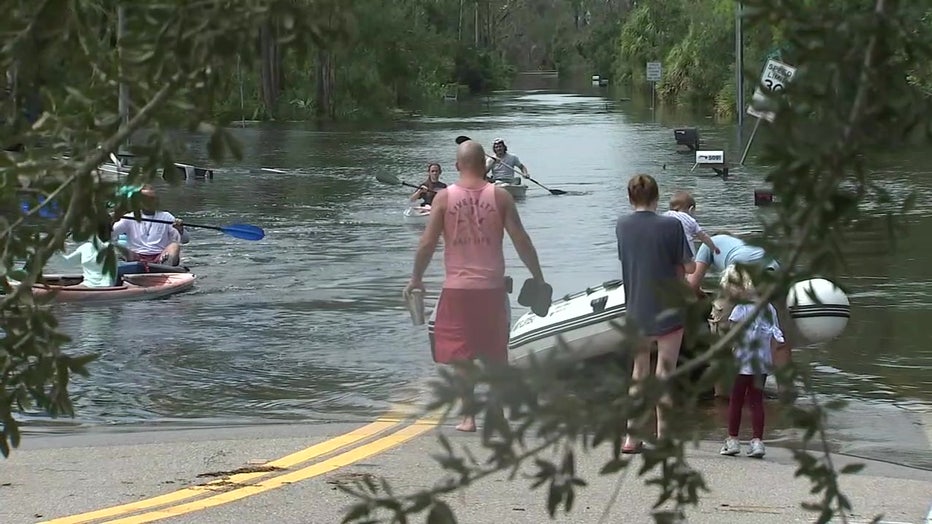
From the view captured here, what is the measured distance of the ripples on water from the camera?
10914 millimetres

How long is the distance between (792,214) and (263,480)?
19.1ft

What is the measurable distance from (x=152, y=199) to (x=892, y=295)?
13150 mm

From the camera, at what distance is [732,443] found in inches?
325

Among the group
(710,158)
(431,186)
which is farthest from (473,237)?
(710,158)

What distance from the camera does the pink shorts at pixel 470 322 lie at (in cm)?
835

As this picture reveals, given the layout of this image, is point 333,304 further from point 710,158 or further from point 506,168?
point 710,158

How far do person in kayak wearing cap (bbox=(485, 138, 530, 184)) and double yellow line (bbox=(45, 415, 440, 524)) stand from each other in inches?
601

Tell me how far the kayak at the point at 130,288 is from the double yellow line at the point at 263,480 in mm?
6347

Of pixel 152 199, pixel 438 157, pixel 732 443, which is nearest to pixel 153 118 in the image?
pixel 152 199

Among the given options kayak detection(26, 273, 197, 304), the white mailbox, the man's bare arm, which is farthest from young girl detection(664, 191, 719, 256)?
the white mailbox

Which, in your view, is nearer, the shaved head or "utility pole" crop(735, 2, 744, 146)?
"utility pole" crop(735, 2, 744, 146)

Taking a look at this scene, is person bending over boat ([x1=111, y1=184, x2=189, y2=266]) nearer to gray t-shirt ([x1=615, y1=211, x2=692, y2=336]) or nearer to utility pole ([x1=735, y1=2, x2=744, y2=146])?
utility pole ([x1=735, y1=2, x2=744, y2=146])

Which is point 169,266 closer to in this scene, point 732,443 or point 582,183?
point 732,443

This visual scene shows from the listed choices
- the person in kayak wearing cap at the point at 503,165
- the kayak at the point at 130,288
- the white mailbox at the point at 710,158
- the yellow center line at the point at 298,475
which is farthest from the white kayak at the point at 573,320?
the white mailbox at the point at 710,158
